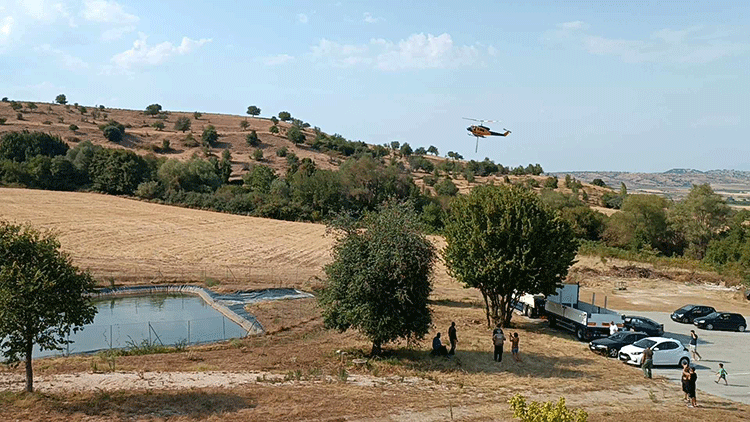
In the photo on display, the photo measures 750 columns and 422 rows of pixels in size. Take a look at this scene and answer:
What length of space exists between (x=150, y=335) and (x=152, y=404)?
35.9ft

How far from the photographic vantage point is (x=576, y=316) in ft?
107

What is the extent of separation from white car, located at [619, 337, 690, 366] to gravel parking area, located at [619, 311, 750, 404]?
1.36ft

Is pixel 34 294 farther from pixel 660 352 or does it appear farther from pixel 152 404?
pixel 660 352

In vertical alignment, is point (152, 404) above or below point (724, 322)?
above

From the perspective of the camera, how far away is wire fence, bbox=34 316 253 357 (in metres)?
26.7

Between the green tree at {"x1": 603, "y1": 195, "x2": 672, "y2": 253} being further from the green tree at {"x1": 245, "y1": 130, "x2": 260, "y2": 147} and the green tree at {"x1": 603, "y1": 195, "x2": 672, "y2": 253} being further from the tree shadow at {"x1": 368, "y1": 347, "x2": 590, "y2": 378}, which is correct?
the green tree at {"x1": 245, "y1": 130, "x2": 260, "y2": 147}

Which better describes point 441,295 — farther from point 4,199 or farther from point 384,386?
point 4,199

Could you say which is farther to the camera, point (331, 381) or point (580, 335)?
point (580, 335)

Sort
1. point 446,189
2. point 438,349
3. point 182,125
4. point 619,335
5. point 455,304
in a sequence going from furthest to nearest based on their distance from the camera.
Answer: point 182,125, point 446,189, point 455,304, point 619,335, point 438,349

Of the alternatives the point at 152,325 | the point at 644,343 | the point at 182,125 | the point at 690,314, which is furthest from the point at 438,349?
the point at 182,125

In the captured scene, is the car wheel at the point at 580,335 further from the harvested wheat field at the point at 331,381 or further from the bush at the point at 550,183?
Result: the bush at the point at 550,183

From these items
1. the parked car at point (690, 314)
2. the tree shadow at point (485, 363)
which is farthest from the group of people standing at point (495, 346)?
the parked car at point (690, 314)

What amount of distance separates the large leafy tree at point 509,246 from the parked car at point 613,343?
395cm

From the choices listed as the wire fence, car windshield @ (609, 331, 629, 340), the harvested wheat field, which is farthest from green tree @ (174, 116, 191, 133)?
car windshield @ (609, 331, 629, 340)
